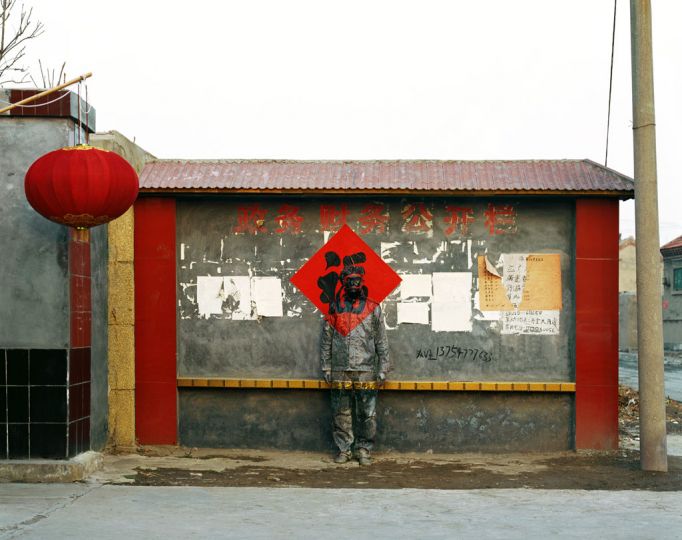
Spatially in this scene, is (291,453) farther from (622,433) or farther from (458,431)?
(622,433)

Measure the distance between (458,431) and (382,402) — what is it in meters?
0.86

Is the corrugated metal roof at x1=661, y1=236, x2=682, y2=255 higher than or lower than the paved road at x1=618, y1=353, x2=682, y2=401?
higher

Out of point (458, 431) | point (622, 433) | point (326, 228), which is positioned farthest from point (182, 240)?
point (622, 433)

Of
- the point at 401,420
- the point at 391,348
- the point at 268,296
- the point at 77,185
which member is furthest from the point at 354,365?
the point at 77,185

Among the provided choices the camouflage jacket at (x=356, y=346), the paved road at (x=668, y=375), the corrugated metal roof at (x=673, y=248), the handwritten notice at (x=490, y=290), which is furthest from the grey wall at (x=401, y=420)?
the corrugated metal roof at (x=673, y=248)

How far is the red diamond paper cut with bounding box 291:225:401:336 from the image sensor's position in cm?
1057

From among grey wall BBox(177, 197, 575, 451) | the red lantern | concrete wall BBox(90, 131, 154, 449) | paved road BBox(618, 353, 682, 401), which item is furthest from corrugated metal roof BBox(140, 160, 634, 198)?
paved road BBox(618, 353, 682, 401)

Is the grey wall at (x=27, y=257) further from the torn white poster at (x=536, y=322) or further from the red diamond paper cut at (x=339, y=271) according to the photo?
the torn white poster at (x=536, y=322)

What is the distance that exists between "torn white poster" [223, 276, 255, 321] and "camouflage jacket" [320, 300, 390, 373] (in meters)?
0.98

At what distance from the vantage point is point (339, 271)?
1058cm

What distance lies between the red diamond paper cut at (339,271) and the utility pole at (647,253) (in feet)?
8.45

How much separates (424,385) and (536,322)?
1.36 meters

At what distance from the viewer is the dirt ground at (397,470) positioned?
8.98 metres

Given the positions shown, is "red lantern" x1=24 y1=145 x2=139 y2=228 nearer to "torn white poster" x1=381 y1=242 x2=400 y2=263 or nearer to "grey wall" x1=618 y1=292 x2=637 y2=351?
"torn white poster" x1=381 y1=242 x2=400 y2=263
